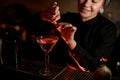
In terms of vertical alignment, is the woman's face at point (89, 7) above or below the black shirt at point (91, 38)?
above

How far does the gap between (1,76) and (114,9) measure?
1.43 m

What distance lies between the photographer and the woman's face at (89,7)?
2.03 meters

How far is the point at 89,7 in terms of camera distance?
2049mm

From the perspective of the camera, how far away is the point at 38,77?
1579 mm

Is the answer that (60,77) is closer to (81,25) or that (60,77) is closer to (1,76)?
(1,76)

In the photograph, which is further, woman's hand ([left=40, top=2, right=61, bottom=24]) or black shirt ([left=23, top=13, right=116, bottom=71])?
black shirt ([left=23, top=13, right=116, bottom=71])

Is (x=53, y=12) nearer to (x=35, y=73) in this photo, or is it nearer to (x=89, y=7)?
(x=89, y=7)

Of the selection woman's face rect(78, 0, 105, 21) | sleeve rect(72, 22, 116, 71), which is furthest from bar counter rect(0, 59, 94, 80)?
woman's face rect(78, 0, 105, 21)

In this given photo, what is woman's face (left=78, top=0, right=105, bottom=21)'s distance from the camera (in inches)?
79.9

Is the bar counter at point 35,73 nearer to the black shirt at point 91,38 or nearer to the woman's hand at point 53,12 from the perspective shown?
the black shirt at point 91,38

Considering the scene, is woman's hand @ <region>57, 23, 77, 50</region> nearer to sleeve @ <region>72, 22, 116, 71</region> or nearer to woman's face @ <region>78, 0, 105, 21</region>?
sleeve @ <region>72, 22, 116, 71</region>

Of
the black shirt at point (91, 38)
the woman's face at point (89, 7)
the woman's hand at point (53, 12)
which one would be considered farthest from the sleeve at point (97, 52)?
the woman's hand at point (53, 12)

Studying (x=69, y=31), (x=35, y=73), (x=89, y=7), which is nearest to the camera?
(x=35, y=73)

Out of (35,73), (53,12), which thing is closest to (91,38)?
(53,12)
